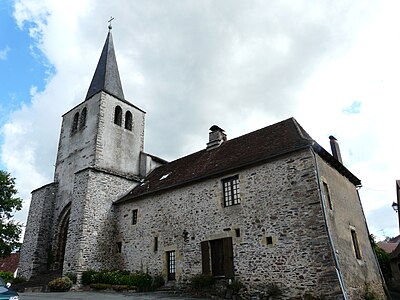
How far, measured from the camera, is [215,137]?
1794 cm

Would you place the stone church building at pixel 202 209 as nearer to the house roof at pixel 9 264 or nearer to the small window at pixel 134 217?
the small window at pixel 134 217

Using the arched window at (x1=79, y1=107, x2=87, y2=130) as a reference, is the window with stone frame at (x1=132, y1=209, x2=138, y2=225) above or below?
below

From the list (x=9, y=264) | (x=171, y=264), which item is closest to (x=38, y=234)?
(x=171, y=264)

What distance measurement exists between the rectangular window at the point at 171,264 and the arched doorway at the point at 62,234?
775 centimetres

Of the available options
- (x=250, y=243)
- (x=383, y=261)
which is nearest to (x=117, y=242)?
(x=250, y=243)

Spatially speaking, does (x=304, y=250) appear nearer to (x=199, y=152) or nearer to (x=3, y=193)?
(x=199, y=152)

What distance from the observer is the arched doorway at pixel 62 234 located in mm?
18828

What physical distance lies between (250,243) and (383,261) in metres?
18.2

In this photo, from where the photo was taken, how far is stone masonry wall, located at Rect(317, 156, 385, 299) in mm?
10969

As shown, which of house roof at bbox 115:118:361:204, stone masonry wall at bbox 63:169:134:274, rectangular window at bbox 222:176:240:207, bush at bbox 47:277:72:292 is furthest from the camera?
stone masonry wall at bbox 63:169:134:274

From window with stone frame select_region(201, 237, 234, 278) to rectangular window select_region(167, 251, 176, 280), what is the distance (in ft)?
6.60

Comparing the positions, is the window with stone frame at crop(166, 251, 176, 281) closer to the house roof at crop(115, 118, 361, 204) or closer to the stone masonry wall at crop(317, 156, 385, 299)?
the house roof at crop(115, 118, 361, 204)

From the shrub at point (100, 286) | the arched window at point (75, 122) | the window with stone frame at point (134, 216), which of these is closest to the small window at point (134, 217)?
the window with stone frame at point (134, 216)

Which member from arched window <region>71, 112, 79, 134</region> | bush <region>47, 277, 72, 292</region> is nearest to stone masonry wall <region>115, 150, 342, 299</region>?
bush <region>47, 277, 72, 292</region>
